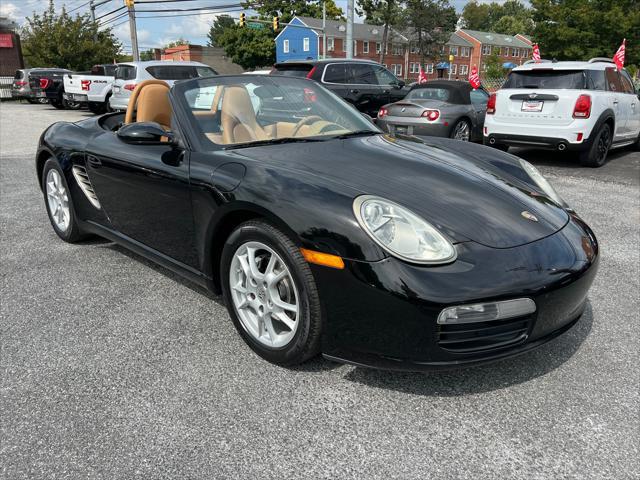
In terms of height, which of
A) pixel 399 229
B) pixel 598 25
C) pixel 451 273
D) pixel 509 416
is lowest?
pixel 509 416

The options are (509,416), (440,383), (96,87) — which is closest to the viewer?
(509,416)

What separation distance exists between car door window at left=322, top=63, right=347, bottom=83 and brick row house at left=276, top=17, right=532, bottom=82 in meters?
34.8

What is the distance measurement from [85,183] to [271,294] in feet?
6.80

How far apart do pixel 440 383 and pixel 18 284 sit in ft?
9.38

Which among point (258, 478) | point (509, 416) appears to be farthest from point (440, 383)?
point (258, 478)

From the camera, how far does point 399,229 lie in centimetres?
213

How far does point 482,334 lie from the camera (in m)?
2.06

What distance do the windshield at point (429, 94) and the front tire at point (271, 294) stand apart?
7.98 metres

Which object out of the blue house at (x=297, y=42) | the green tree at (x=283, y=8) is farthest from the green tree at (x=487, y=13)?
the blue house at (x=297, y=42)

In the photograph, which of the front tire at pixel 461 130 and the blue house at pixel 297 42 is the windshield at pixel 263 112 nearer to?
the front tire at pixel 461 130

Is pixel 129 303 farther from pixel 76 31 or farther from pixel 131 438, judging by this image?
pixel 76 31

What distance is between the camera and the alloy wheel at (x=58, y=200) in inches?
164

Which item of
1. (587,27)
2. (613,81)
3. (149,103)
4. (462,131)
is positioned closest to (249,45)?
(587,27)

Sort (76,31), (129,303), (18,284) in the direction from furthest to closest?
(76,31)
(18,284)
(129,303)
